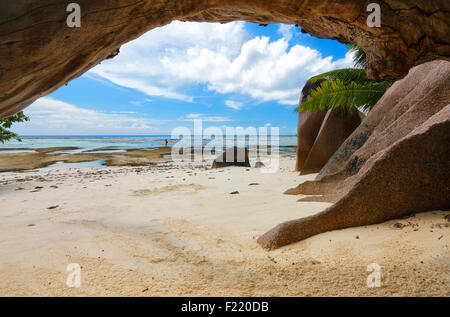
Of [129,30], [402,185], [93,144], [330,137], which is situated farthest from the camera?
[93,144]

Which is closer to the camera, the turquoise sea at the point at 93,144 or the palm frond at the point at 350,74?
the palm frond at the point at 350,74

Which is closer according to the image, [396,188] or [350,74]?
[396,188]

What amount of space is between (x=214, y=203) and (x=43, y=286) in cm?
308

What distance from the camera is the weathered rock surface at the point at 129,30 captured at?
1.45 metres

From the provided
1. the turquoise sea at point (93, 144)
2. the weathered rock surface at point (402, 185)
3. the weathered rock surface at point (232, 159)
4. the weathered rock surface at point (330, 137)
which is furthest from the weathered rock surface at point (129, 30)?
the turquoise sea at point (93, 144)

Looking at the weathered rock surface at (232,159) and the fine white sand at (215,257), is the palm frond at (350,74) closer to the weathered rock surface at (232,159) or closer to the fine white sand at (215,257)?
the fine white sand at (215,257)

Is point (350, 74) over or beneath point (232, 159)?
over

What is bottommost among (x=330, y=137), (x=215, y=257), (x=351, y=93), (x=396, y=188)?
(x=215, y=257)

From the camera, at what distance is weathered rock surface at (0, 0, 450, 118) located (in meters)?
1.45

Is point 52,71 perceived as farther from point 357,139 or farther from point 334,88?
point 334,88

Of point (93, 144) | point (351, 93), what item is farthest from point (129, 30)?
point (93, 144)

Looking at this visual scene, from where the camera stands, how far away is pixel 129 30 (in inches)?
71.2

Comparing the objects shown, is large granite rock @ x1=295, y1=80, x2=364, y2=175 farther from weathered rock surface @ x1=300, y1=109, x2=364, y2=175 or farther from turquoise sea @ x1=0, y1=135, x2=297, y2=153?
turquoise sea @ x1=0, y1=135, x2=297, y2=153

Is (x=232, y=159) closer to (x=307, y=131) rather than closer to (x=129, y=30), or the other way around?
(x=307, y=131)
